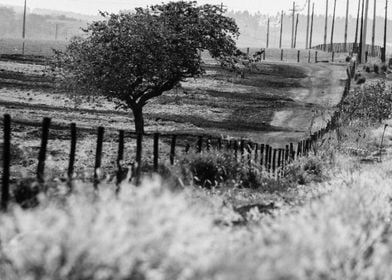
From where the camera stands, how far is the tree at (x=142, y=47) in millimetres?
33156

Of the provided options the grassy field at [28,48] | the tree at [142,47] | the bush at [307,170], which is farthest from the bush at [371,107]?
the grassy field at [28,48]

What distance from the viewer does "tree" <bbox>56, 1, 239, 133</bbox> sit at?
33.2m

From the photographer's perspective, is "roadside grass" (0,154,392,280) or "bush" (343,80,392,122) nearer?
"roadside grass" (0,154,392,280)

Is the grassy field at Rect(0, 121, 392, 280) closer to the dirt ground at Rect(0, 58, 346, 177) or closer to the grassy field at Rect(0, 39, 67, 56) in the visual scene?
the dirt ground at Rect(0, 58, 346, 177)

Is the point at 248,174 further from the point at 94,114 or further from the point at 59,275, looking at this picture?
the point at 94,114

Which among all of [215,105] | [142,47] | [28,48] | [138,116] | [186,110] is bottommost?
[138,116]

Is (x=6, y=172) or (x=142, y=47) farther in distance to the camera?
(x=142, y=47)

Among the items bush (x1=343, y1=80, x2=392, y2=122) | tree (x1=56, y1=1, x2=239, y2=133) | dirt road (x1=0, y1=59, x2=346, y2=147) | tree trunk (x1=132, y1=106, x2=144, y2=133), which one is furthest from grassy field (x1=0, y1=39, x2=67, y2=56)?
tree (x1=56, y1=1, x2=239, y2=133)

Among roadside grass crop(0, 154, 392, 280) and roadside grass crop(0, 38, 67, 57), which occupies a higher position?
roadside grass crop(0, 38, 67, 57)

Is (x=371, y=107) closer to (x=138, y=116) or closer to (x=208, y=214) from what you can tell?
(x=138, y=116)

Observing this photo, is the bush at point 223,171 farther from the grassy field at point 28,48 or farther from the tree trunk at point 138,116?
the grassy field at point 28,48

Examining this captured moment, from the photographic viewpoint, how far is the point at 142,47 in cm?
3303

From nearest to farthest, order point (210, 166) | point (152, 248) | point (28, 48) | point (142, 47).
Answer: point (152, 248) → point (210, 166) → point (142, 47) → point (28, 48)

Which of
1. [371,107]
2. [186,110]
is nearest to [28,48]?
[186,110]
